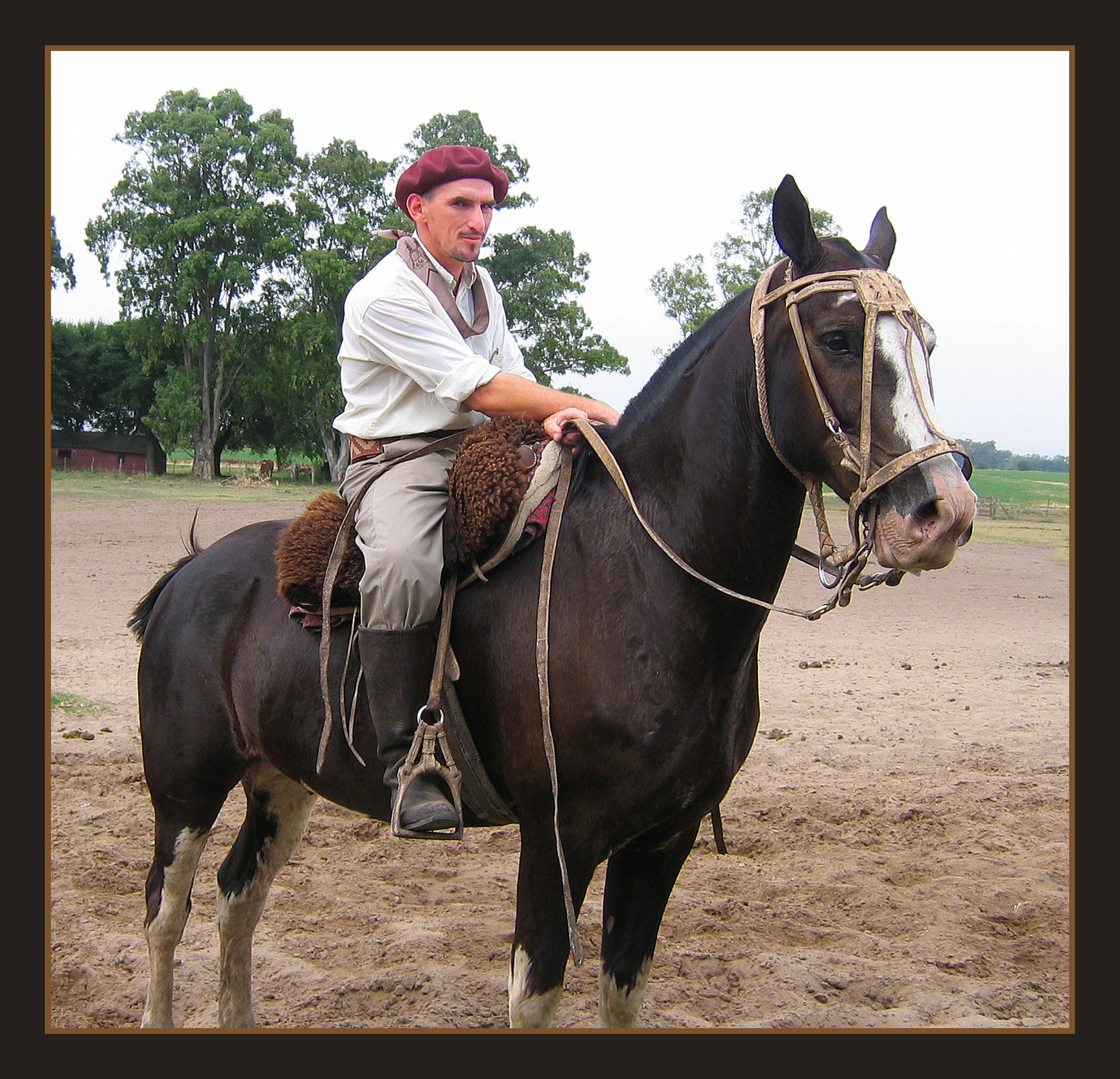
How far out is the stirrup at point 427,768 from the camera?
297 centimetres

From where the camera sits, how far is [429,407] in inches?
133

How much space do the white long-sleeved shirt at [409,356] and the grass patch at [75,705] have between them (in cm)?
520

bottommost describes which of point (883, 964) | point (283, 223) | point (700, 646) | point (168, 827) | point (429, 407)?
point (883, 964)

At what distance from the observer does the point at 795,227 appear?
2629 mm

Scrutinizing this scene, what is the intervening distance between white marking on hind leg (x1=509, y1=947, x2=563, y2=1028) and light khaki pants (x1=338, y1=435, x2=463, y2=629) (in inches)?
42.6

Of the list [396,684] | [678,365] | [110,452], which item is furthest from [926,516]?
[110,452]

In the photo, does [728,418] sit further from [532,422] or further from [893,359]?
[532,422]

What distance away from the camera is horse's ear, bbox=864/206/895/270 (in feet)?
9.65

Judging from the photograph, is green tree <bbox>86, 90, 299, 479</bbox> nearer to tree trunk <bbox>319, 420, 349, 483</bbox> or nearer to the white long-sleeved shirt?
tree trunk <bbox>319, 420, 349, 483</bbox>

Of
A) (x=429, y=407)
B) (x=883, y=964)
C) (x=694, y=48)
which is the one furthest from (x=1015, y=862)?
(x=694, y=48)

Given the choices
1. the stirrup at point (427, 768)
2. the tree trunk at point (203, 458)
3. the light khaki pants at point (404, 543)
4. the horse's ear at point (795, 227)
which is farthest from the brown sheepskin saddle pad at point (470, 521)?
the tree trunk at point (203, 458)

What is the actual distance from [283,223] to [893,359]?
128ft

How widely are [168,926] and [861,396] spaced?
3.38m

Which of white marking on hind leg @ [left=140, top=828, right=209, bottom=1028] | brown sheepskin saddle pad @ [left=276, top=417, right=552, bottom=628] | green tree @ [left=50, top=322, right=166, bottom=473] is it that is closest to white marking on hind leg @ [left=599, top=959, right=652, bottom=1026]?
brown sheepskin saddle pad @ [left=276, top=417, right=552, bottom=628]
